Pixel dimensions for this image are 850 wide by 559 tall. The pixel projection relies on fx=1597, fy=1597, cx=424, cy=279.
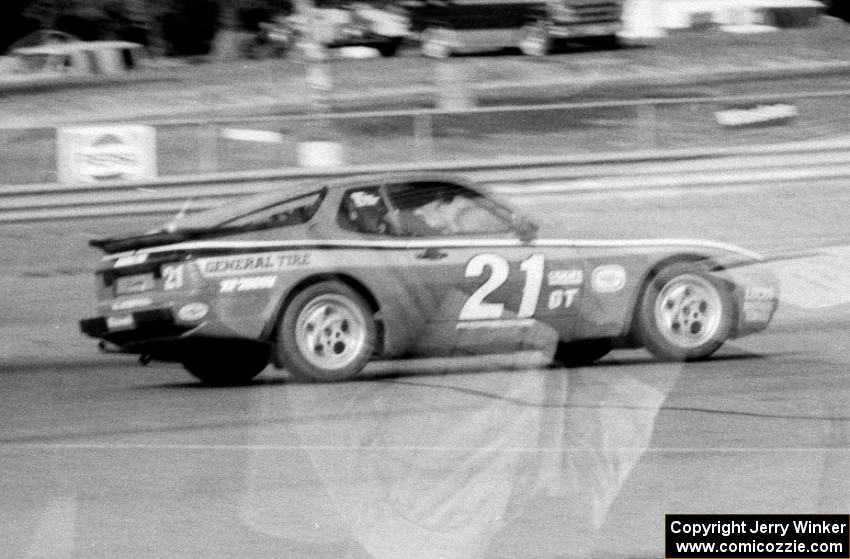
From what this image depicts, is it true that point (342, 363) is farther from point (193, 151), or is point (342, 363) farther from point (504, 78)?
point (504, 78)

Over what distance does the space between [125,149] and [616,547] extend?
11.4 meters

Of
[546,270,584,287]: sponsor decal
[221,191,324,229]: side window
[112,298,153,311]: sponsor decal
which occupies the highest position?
[221,191,324,229]: side window

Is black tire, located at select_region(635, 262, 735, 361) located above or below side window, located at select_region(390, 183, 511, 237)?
below

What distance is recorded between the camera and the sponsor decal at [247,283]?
29.6 feet

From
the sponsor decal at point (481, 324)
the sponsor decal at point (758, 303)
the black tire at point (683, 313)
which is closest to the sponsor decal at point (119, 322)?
the sponsor decal at point (481, 324)

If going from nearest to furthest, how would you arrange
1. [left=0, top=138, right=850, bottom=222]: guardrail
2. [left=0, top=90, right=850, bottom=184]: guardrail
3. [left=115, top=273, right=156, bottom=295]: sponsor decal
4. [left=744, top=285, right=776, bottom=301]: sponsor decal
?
[left=115, top=273, right=156, bottom=295]: sponsor decal, [left=744, top=285, right=776, bottom=301]: sponsor decal, [left=0, top=138, right=850, bottom=222]: guardrail, [left=0, top=90, right=850, bottom=184]: guardrail

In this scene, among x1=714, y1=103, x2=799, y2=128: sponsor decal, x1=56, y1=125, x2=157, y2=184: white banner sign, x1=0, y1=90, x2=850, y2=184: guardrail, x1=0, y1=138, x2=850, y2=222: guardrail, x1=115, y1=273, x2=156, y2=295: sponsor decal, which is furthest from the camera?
x1=714, y1=103, x2=799, y2=128: sponsor decal

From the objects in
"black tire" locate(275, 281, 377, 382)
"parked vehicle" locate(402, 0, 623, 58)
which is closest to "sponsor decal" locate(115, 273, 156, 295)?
"black tire" locate(275, 281, 377, 382)

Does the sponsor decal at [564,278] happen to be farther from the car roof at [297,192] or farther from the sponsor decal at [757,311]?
the sponsor decal at [757,311]

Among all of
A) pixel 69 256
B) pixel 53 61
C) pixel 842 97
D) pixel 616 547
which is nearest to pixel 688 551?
pixel 616 547

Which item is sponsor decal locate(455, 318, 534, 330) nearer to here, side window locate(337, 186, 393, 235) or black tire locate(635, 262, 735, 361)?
side window locate(337, 186, 393, 235)

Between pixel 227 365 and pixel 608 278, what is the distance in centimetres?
232

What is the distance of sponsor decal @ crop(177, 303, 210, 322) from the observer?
9.01 meters

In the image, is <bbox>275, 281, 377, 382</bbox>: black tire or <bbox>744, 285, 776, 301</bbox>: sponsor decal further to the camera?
<bbox>744, 285, 776, 301</bbox>: sponsor decal
